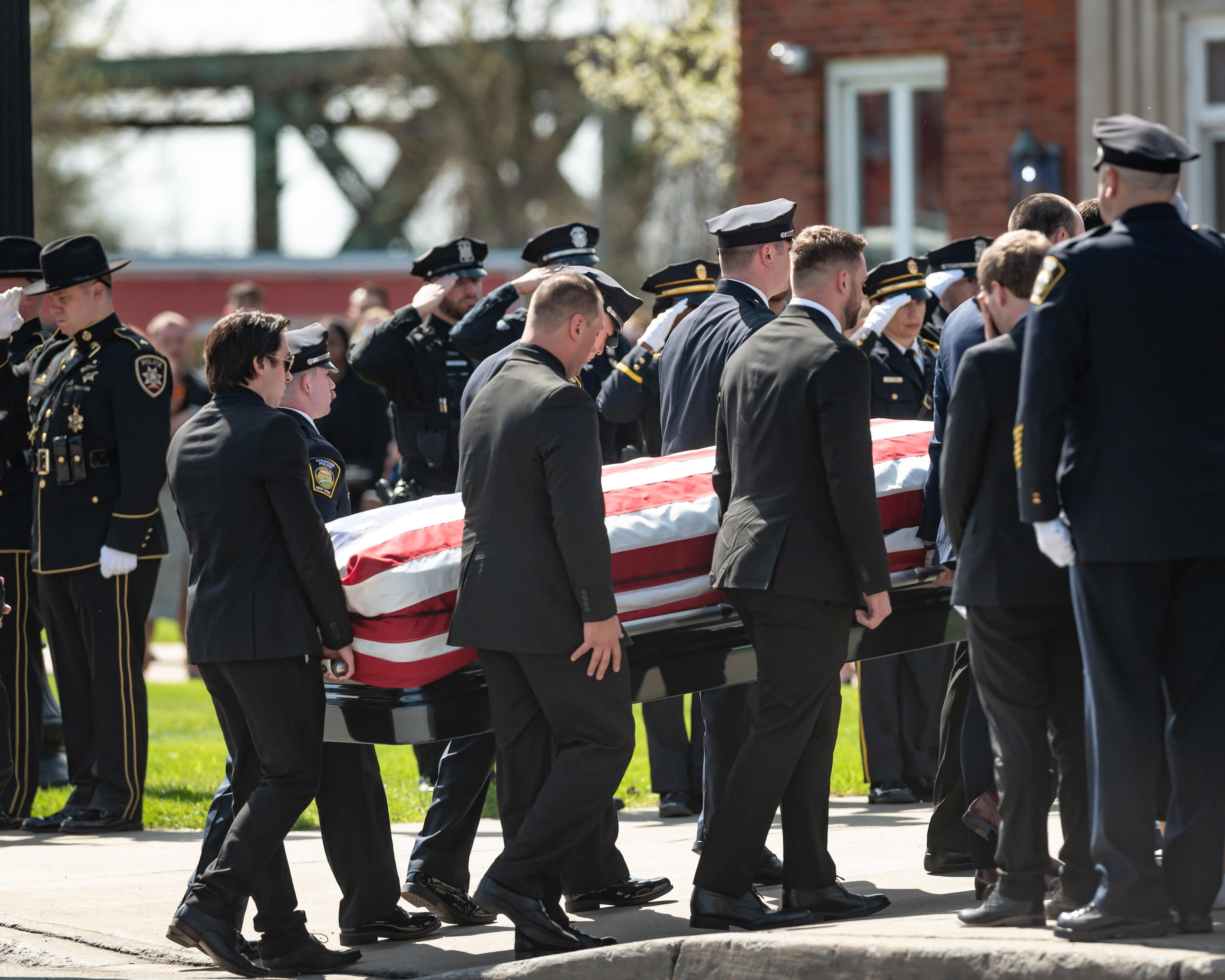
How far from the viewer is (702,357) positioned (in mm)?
6105

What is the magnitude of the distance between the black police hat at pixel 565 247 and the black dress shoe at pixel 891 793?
7.86 feet

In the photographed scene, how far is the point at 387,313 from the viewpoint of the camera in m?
10.6

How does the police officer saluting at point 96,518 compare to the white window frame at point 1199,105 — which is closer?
the police officer saluting at point 96,518

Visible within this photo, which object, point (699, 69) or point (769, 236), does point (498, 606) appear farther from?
point (699, 69)

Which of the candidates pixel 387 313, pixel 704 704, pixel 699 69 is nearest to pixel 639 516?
pixel 704 704

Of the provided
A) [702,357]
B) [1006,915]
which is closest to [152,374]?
[702,357]

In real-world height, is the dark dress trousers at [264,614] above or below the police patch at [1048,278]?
below

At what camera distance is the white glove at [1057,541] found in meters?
4.39

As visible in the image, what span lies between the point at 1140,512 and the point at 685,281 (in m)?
3.36

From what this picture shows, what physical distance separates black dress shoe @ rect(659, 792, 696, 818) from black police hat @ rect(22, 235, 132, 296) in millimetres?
2949

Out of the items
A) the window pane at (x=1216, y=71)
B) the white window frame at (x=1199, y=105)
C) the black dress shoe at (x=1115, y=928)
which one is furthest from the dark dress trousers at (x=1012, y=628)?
the window pane at (x=1216, y=71)

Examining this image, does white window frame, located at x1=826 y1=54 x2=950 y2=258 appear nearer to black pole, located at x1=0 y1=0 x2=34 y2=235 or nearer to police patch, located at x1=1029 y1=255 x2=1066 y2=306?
black pole, located at x1=0 y1=0 x2=34 y2=235

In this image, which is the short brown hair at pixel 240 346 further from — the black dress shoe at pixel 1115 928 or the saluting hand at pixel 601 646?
the black dress shoe at pixel 1115 928

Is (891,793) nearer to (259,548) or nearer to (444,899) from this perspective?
(444,899)
